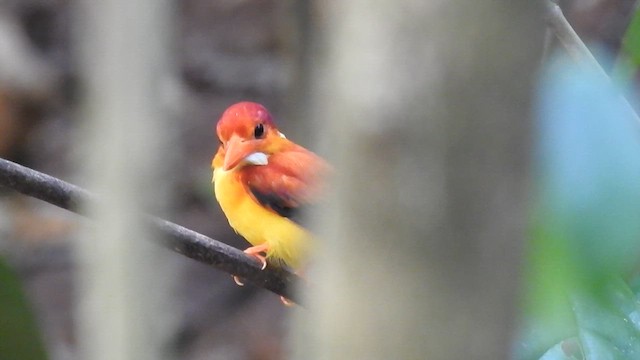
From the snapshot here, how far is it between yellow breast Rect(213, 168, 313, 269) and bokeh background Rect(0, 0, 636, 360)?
105 centimetres

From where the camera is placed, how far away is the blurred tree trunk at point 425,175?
0.36 meters

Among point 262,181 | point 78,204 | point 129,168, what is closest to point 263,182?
point 262,181

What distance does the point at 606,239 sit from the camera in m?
0.77

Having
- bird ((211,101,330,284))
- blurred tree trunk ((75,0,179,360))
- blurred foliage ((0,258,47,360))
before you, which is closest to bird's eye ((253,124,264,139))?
bird ((211,101,330,284))

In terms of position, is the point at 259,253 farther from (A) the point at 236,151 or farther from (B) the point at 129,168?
(B) the point at 129,168

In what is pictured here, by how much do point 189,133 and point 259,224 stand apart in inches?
44.2

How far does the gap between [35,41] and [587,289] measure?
170cm

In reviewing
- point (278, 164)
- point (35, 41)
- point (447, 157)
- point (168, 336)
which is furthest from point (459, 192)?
point (35, 41)

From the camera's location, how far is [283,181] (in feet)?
3.39

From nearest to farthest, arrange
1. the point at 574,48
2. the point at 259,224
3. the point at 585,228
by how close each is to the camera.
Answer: the point at 585,228
the point at 574,48
the point at 259,224

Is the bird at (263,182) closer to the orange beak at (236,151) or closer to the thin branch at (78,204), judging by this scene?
the orange beak at (236,151)

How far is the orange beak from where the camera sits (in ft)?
3.32

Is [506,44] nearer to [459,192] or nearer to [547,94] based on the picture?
[459,192]

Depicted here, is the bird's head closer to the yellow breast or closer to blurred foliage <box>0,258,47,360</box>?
the yellow breast
